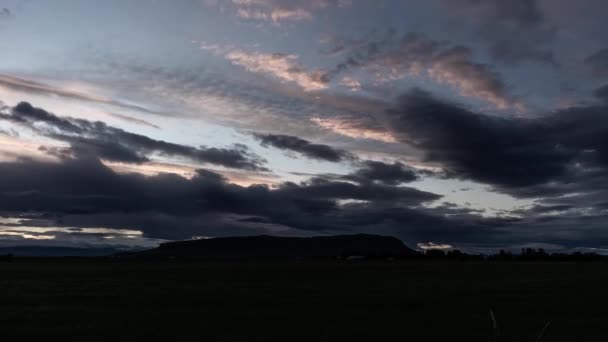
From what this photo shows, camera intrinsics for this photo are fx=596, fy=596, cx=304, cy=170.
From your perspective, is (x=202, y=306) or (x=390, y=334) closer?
(x=390, y=334)

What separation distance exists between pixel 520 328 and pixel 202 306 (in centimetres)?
1880

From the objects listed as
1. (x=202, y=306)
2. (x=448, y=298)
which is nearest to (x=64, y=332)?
(x=202, y=306)

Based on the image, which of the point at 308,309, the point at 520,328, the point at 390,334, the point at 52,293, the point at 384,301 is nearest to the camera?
the point at 390,334

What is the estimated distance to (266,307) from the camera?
119ft

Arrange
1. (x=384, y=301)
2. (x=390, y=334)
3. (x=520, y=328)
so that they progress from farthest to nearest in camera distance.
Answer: (x=384, y=301)
(x=520, y=328)
(x=390, y=334)

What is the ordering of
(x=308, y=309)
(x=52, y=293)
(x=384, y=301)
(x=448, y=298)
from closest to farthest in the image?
(x=308, y=309) → (x=384, y=301) → (x=448, y=298) → (x=52, y=293)

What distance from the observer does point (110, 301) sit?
40875mm

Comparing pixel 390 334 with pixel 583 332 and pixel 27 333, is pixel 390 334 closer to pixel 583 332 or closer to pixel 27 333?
pixel 583 332

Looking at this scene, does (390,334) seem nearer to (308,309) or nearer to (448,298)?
(308,309)

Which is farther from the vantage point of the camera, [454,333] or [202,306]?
[202,306]

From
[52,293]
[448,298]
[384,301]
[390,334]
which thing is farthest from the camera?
[52,293]

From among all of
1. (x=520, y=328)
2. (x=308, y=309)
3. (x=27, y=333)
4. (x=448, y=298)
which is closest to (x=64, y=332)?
(x=27, y=333)

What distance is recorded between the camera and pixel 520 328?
89.4ft

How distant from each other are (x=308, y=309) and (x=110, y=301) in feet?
48.3
